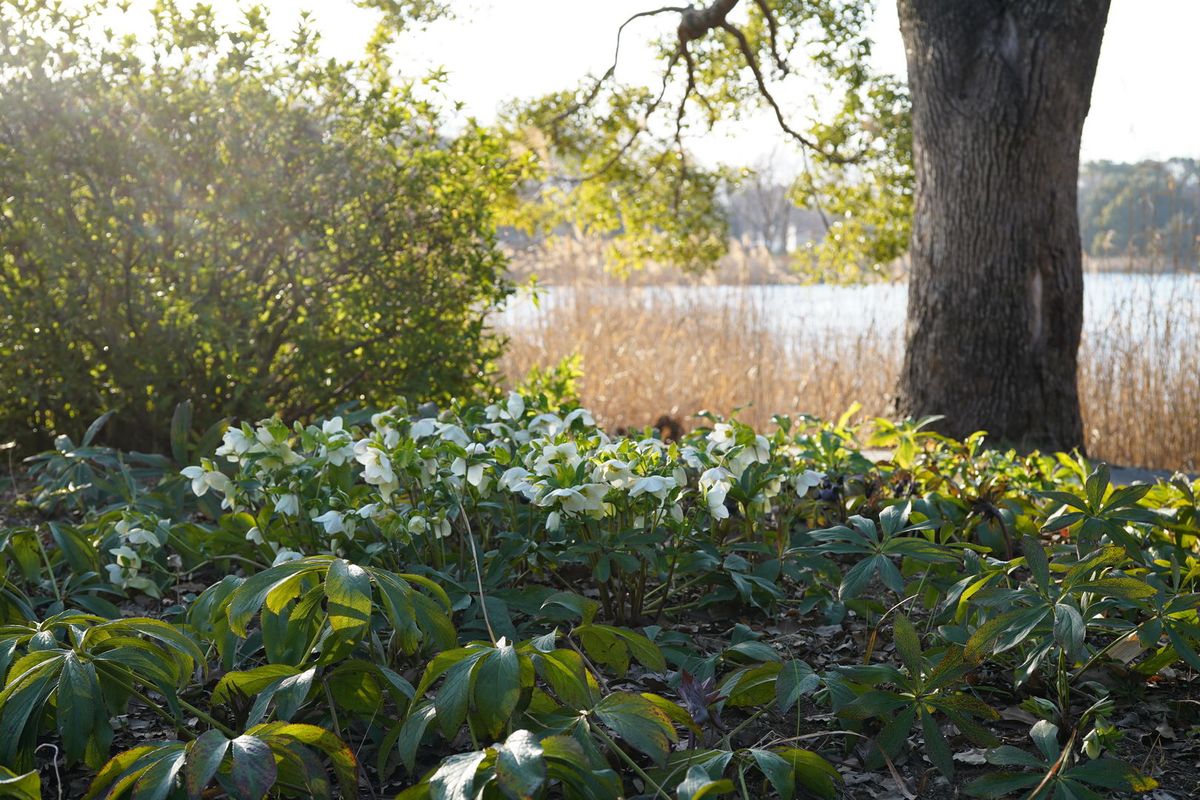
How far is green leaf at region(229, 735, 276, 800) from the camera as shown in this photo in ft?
3.77

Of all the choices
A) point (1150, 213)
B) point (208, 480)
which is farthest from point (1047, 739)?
point (1150, 213)

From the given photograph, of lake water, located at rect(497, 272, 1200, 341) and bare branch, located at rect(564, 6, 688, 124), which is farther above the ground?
bare branch, located at rect(564, 6, 688, 124)

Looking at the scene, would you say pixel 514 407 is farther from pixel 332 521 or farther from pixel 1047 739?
pixel 1047 739

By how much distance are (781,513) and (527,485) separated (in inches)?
30.0

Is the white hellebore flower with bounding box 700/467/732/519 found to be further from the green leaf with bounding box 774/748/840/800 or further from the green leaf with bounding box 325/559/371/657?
the green leaf with bounding box 325/559/371/657

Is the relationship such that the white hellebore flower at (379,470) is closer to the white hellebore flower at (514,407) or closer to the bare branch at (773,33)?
the white hellebore flower at (514,407)

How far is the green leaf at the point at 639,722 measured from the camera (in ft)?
4.04

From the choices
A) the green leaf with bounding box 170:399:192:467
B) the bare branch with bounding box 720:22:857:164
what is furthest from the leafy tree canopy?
the green leaf with bounding box 170:399:192:467

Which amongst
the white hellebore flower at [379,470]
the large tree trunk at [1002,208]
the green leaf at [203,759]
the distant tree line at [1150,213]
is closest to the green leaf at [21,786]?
the green leaf at [203,759]

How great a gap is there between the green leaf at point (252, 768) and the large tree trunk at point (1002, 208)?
3779 mm

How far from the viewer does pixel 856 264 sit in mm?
6562

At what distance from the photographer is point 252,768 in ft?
3.82

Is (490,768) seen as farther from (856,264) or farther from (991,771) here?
(856,264)

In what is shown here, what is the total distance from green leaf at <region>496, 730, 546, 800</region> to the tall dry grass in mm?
4598
